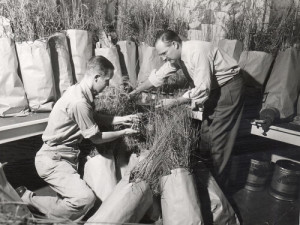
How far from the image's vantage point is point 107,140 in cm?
255

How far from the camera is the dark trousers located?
3055 mm

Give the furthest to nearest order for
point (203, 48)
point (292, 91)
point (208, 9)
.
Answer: point (208, 9) → point (292, 91) → point (203, 48)

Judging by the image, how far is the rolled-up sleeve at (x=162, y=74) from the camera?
3158 mm

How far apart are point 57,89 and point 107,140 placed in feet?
2.60

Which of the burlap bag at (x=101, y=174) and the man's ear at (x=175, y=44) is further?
the man's ear at (x=175, y=44)

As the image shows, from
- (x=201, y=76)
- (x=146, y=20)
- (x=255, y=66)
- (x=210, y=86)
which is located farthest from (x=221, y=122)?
(x=146, y=20)

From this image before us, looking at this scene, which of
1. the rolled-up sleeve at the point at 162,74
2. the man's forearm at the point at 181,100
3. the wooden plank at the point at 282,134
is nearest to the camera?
the man's forearm at the point at 181,100

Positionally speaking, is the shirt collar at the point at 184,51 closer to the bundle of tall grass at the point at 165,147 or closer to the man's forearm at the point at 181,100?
the man's forearm at the point at 181,100

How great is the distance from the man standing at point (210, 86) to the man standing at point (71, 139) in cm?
62

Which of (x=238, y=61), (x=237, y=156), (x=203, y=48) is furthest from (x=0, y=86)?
(x=237, y=156)

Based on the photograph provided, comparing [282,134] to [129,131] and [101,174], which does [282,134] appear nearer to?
[129,131]

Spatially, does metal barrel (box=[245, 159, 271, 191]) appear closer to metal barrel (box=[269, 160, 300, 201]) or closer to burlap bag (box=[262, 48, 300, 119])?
metal barrel (box=[269, 160, 300, 201])

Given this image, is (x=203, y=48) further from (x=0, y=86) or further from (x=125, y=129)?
(x=0, y=86)

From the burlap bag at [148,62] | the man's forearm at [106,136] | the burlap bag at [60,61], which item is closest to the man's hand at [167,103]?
the man's forearm at [106,136]
